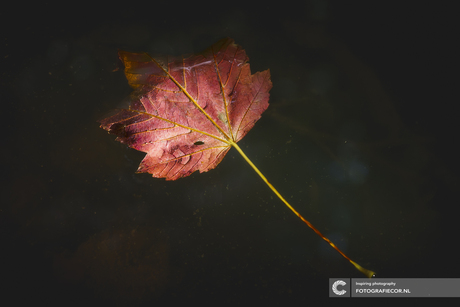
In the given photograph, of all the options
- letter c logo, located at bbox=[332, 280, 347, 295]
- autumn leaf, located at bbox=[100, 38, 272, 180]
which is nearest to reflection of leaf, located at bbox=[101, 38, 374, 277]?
autumn leaf, located at bbox=[100, 38, 272, 180]

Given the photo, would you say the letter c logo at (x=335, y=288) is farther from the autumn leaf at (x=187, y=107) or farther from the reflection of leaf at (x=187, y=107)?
the autumn leaf at (x=187, y=107)

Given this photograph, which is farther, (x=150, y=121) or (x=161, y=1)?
(x=161, y=1)

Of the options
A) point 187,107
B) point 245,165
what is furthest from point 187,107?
point 245,165

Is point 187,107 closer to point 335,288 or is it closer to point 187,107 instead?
point 187,107

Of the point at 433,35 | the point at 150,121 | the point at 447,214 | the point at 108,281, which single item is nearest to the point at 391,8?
the point at 433,35

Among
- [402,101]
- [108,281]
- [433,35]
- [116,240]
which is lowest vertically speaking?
[108,281]

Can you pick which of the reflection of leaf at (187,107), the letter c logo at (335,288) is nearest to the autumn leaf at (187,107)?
the reflection of leaf at (187,107)

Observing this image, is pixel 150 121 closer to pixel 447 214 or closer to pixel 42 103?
pixel 42 103
